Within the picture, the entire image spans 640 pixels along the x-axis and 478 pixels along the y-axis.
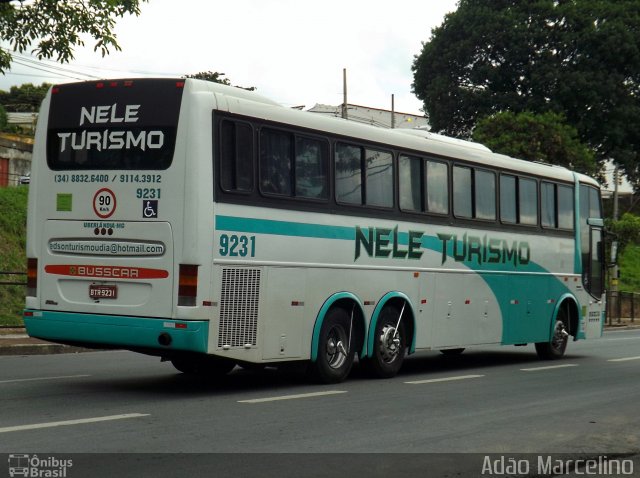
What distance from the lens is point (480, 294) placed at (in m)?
16.8

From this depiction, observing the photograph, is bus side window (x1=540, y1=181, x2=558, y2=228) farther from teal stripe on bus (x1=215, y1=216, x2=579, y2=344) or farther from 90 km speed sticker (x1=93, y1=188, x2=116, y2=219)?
90 km speed sticker (x1=93, y1=188, x2=116, y2=219)

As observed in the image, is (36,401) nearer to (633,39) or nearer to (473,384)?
(473,384)

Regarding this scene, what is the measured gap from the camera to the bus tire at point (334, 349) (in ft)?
43.1

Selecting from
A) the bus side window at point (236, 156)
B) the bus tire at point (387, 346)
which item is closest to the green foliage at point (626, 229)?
the bus tire at point (387, 346)

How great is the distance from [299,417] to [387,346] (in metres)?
4.52

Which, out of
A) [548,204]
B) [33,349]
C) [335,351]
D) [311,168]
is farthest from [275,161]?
[548,204]

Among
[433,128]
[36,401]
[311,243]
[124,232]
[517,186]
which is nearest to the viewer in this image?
[36,401]

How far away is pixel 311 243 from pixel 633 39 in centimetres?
4055

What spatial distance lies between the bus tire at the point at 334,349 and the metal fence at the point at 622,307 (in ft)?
89.5

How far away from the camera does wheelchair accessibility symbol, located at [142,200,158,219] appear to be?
37.6 ft

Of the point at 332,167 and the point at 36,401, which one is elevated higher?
the point at 332,167

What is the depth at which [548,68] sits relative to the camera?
49.4 meters

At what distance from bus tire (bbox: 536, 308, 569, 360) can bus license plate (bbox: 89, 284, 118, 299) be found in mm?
9876

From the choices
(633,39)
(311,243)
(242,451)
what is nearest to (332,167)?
(311,243)
